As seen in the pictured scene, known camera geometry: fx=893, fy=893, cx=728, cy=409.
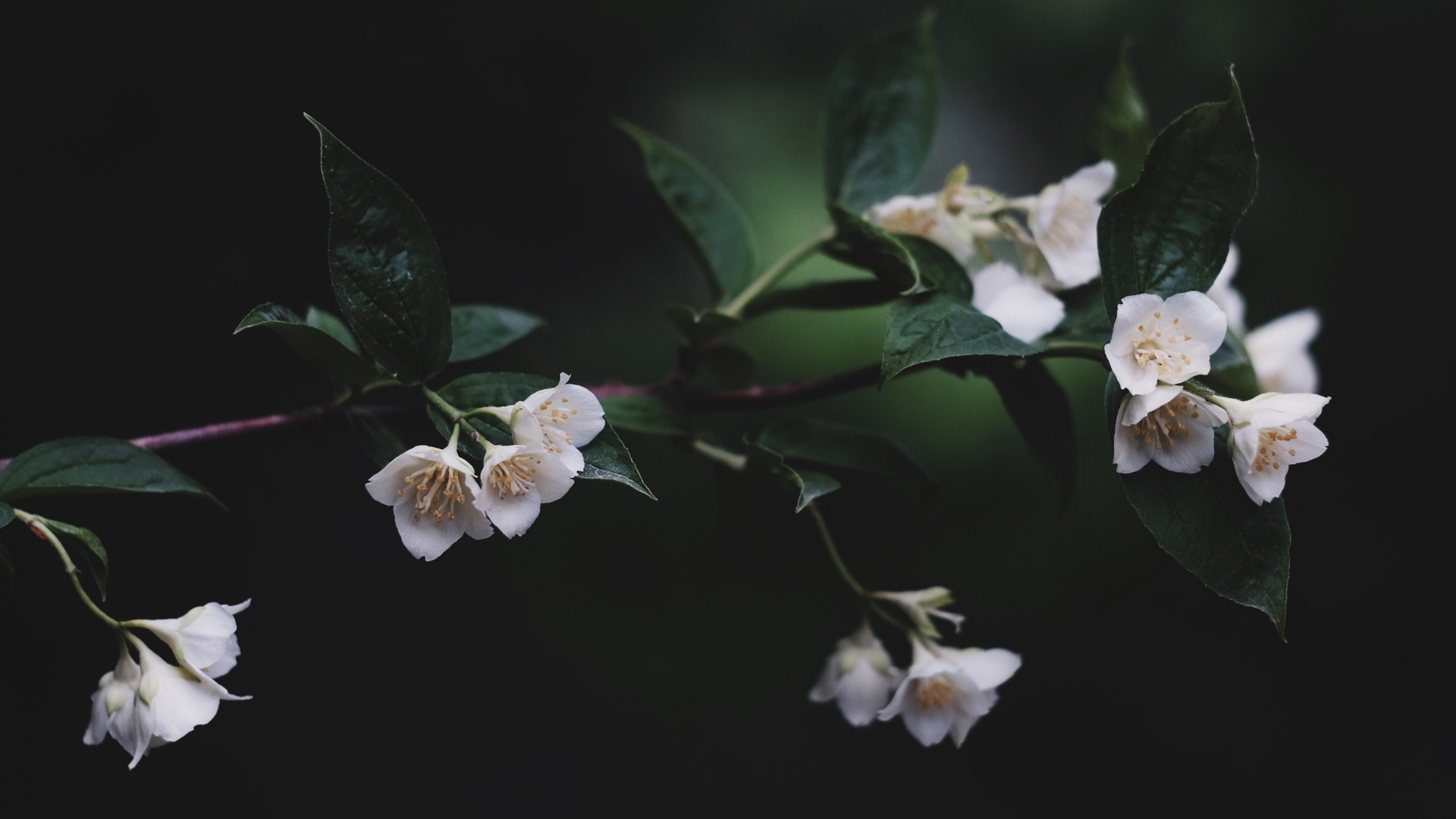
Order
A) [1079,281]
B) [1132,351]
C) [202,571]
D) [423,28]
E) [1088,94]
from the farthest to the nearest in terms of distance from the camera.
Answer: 1. [1088,94]
2. [423,28]
3. [202,571]
4. [1079,281]
5. [1132,351]

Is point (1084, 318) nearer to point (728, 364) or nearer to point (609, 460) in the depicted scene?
point (728, 364)

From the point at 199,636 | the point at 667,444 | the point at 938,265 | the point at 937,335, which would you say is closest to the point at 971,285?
the point at 938,265

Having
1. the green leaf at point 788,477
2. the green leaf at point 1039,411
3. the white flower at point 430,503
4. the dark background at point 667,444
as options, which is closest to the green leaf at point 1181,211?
the green leaf at point 1039,411

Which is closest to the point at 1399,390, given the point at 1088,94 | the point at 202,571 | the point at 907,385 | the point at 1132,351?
the point at 1088,94

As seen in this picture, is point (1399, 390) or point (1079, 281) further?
point (1399, 390)

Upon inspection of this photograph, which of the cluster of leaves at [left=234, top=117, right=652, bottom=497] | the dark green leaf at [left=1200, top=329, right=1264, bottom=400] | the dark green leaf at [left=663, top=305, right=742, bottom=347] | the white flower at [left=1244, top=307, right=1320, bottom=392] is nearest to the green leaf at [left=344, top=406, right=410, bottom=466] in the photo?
the cluster of leaves at [left=234, top=117, right=652, bottom=497]

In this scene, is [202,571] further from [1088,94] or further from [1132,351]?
[1088,94]

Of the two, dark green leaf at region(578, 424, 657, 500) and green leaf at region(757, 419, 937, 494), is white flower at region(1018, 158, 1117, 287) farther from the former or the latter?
dark green leaf at region(578, 424, 657, 500)
